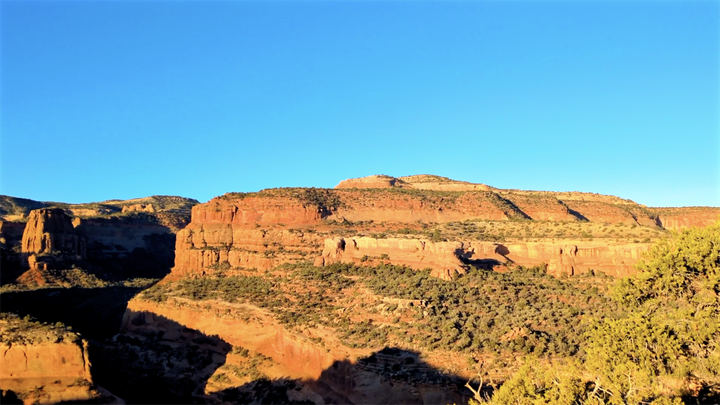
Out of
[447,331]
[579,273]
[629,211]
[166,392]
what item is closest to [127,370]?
[166,392]

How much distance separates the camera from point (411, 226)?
54.2 meters

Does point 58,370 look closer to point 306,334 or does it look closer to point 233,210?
point 306,334

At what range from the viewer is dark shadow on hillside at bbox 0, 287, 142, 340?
54.2 m

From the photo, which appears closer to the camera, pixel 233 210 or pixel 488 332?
pixel 488 332

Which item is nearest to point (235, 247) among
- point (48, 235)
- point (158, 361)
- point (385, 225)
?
point (158, 361)

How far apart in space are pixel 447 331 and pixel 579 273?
40.6 ft

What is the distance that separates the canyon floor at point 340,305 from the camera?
2923 centimetres

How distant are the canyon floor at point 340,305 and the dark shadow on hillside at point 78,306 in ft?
0.80

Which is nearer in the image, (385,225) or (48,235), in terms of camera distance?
(385,225)

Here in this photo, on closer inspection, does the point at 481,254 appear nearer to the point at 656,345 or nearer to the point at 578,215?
the point at 656,345

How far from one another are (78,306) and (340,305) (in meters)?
34.9

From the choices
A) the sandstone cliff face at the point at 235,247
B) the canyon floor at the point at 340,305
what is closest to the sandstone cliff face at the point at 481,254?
the canyon floor at the point at 340,305

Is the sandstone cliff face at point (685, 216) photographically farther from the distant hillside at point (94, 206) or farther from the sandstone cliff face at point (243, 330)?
the distant hillside at point (94, 206)

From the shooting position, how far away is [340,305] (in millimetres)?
38469
